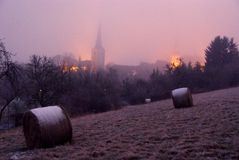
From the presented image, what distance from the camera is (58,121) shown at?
1268cm

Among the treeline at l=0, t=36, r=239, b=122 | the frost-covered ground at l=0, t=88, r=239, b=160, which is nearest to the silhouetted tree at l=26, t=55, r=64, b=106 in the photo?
the treeline at l=0, t=36, r=239, b=122

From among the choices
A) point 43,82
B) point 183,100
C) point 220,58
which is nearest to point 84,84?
point 43,82

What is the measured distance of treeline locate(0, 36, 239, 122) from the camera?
32625mm

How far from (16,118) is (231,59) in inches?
2582

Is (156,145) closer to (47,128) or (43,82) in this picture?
(47,128)

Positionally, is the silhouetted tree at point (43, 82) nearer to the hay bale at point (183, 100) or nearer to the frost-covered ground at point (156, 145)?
the hay bale at point (183, 100)

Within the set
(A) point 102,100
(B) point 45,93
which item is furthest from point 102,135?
(A) point 102,100

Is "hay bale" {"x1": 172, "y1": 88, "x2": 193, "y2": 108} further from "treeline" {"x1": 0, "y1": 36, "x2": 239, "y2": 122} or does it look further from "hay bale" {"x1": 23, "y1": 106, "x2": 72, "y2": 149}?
"hay bale" {"x1": 23, "y1": 106, "x2": 72, "y2": 149}

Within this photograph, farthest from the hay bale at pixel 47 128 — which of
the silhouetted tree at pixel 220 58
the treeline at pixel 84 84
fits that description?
the silhouetted tree at pixel 220 58

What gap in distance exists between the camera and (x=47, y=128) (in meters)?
12.5

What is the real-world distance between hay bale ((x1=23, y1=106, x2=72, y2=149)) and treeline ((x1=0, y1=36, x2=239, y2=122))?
10963 millimetres

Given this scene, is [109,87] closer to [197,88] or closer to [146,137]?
[197,88]

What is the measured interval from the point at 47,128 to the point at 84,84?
38363 millimetres

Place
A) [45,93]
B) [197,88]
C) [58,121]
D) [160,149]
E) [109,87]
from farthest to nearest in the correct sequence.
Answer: [197,88] < [109,87] < [45,93] < [58,121] < [160,149]
